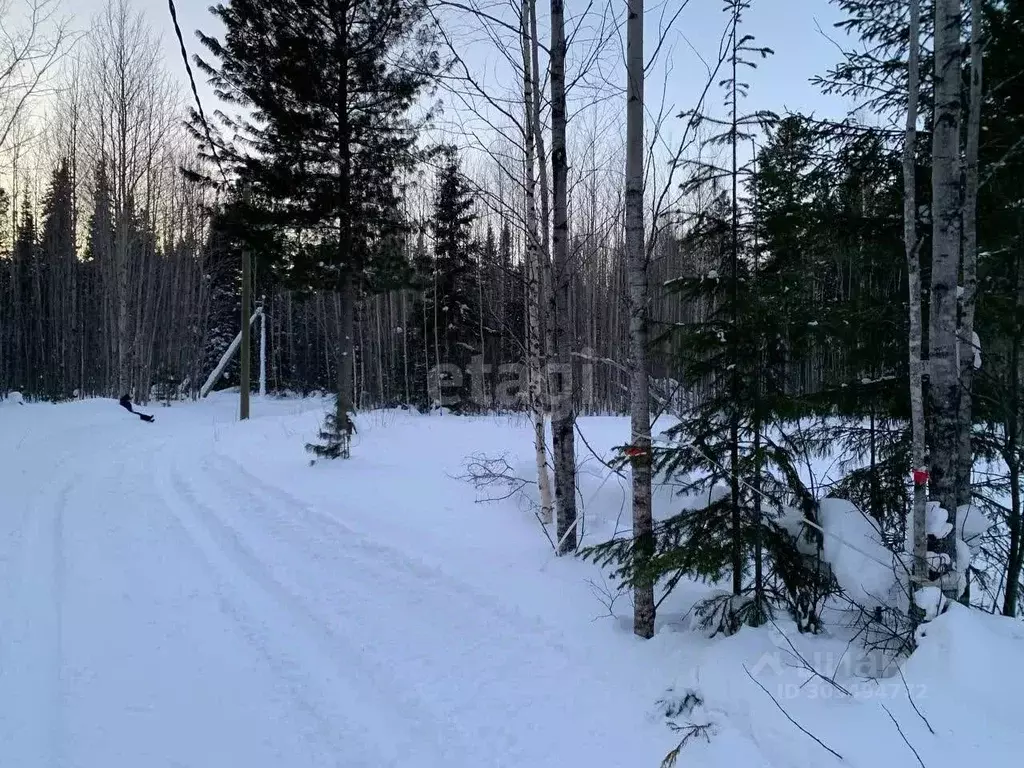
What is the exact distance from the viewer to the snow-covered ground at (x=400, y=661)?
2.83 m

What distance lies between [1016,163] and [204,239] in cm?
3215

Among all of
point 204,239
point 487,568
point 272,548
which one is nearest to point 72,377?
point 204,239

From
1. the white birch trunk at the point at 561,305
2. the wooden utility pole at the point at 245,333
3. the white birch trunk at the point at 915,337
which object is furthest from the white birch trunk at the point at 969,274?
the wooden utility pole at the point at 245,333

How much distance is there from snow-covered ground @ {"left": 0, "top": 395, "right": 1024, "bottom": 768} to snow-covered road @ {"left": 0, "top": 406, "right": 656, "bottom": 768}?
0.02 meters

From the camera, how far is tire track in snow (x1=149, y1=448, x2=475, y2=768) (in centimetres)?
305

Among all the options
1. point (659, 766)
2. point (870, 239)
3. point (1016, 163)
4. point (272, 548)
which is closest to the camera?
point (659, 766)

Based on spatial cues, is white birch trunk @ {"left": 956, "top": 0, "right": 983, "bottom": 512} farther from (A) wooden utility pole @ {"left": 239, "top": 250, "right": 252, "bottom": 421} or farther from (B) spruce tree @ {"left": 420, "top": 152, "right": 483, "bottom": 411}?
(B) spruce tree @ {"left": 420, "top": 152, "right": 483, "bottom": 411}

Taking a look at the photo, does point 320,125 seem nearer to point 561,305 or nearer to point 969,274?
point 561,305

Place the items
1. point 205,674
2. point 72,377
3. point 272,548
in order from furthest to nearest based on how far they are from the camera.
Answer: point 72,377 < point 272,548 < point 205,674

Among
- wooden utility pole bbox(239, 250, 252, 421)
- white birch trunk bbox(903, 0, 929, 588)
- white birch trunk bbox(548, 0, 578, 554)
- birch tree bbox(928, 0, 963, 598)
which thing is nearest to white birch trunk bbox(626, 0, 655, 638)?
white birch trunk bbox(548, 0, 578, 554)

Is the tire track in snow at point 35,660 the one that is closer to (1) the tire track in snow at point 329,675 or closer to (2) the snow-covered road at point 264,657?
(2) the snow-covered road at point 264,657

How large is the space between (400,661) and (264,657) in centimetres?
88

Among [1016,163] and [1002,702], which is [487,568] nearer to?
[1002,702]

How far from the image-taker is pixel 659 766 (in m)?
2.84
